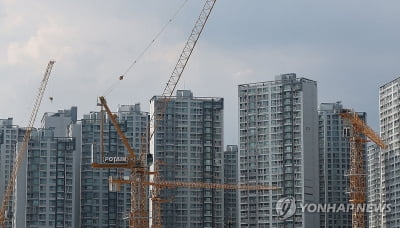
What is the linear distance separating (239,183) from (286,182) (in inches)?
392

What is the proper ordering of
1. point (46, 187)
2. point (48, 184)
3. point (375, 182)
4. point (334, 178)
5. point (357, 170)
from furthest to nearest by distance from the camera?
point (48, 184) → point (334, 178) → point (46, 187) → point (375, 182) → point (357, 170)

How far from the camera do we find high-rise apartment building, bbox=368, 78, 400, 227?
165125 mm

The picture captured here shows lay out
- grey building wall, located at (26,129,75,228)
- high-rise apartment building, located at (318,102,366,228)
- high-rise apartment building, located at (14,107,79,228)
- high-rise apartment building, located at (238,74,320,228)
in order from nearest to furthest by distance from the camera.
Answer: high-rise apartment building, located at (238,74,320,228)
high-rise apartment building, located at (318,102,366,228)
high-rise apartment building, located at (14,107,79,228)
grey building wall, located at (26,129,75,228)

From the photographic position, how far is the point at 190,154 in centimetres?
18775

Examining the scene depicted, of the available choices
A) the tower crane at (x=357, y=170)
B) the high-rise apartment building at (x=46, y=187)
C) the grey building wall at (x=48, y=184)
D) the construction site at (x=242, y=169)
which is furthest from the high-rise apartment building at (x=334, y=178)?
the grey building wall at (x=48, y=184)

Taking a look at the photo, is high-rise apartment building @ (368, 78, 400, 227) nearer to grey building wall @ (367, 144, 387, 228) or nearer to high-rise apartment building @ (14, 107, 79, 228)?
grey building wall @ (367, 144, 387, 228)

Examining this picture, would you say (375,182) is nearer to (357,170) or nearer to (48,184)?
(357,170)

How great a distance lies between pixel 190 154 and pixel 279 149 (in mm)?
18355

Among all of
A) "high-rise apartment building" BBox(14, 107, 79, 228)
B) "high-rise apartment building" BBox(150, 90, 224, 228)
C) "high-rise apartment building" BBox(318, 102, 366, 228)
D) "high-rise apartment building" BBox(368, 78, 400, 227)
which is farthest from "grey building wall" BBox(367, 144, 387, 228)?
"high-rise apartment building" BBox(14, 107, 79, 228)

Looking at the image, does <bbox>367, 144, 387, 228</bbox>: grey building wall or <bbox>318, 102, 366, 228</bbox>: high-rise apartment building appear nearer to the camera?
<bbox>367, 144, 387, 228</bbox>: grey building wall

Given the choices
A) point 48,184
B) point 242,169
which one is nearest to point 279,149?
point 242,169

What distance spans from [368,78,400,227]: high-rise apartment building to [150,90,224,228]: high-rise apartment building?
30775 mm

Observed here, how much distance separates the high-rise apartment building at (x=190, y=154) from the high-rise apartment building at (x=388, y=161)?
30775 millimetres

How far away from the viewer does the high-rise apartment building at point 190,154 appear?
18412 centimetres
